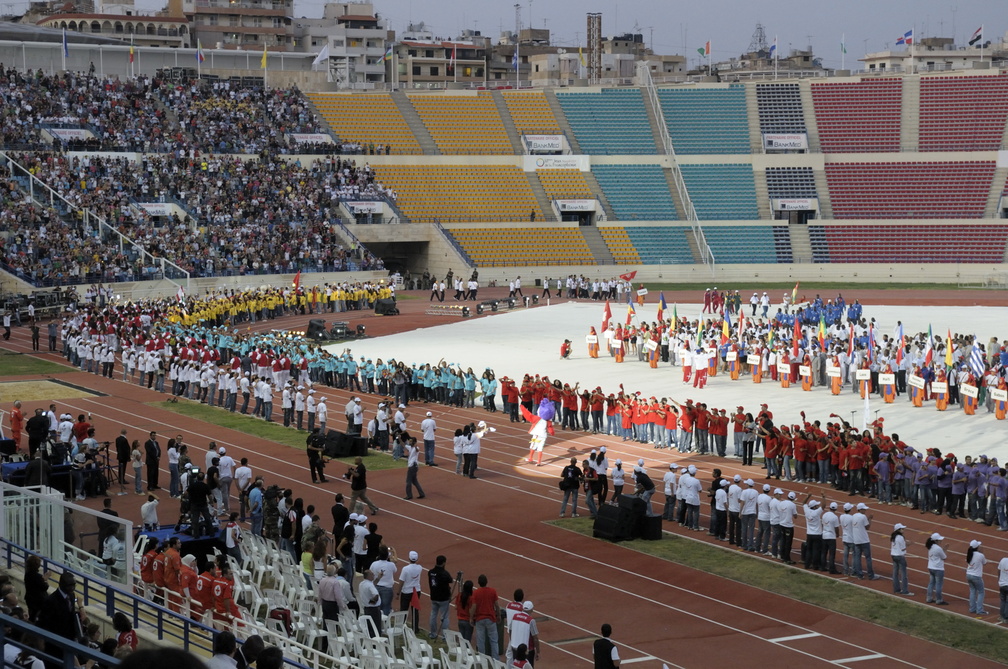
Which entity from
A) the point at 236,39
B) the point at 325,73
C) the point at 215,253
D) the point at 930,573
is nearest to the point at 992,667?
the point at 930,573

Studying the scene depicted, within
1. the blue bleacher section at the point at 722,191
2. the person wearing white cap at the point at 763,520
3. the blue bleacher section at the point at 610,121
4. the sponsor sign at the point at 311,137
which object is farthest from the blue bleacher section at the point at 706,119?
the person wearing white cap at the point at 763,520

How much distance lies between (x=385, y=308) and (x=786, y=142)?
33817 millimetres

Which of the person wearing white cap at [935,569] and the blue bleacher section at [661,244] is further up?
the blue bleacher section at [661,244]

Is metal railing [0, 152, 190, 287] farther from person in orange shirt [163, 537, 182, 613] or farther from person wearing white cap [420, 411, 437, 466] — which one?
person in orange shirt [163, 537, 182, 613]

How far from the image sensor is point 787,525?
19500mm

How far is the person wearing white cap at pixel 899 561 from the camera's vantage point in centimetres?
1783

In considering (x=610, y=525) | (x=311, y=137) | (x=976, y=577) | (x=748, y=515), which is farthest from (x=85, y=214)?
(x=976, y=577)

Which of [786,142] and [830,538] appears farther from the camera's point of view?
[786,142]

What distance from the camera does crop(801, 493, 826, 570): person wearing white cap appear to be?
62.4 ft

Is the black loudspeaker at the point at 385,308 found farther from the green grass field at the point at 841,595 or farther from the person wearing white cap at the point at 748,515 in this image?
the person wearing white cap at the point at 748,515

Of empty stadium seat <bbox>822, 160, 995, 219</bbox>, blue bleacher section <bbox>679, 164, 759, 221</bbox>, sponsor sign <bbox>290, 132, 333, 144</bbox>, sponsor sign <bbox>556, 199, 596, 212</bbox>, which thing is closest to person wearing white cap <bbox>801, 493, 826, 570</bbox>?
sponsor sign <bbox>556, 199, 596, 212</bbox>

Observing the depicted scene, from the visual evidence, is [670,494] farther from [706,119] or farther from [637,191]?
[706,119]

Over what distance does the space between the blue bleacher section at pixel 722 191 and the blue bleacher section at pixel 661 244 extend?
2194mm

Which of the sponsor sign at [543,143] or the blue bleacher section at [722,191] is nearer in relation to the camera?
the blue bleacher section at [722,191]
